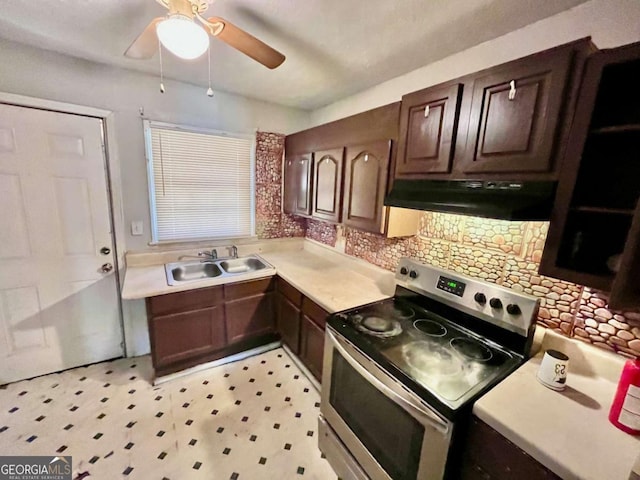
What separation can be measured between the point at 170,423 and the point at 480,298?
209 cm

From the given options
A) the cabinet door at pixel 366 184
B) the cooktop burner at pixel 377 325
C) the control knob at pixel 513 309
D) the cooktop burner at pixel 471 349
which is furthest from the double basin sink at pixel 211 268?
the control knob at pixel 513 309

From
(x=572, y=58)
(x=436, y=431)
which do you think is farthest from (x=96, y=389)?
(x=572, y=58)

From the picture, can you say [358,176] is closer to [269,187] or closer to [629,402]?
[269,187]

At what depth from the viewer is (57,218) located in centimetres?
202

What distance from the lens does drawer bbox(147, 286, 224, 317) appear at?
1.98 m

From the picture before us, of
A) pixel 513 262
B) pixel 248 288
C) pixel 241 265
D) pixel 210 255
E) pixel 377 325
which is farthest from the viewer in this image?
pixel 241 265

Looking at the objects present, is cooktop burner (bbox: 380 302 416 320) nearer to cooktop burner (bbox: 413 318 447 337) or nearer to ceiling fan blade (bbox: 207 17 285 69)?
cooktop burner (bbox: 413 318 447 337)

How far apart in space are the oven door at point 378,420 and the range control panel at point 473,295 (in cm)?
61

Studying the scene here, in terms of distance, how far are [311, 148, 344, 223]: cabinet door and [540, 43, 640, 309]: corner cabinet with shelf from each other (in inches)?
50.7

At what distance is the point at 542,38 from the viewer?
1274 mm

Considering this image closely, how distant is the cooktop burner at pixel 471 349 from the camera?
49.4 inches

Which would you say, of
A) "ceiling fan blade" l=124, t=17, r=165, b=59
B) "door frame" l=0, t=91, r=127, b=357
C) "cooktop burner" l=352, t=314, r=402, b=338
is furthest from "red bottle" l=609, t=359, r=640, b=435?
"door frame" l=0, t=91, r=127, b=357

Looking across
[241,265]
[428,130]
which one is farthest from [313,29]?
[241,265]

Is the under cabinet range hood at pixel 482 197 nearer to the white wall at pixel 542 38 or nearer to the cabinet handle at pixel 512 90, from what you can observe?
the cabinet handle at pixel 512 90
